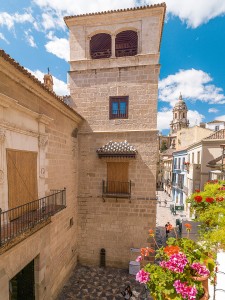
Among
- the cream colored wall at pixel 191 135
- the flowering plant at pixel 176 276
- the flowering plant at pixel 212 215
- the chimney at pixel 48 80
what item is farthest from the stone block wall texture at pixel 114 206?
the cream colored wall at pixel 191 135

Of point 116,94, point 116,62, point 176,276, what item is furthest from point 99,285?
point 116,62

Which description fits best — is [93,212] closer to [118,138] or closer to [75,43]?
[118,138]

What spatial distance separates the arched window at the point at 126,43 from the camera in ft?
35.0

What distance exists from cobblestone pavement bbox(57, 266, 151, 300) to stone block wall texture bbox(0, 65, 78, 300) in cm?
50

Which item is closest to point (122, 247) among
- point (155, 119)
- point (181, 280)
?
point (155, 119)

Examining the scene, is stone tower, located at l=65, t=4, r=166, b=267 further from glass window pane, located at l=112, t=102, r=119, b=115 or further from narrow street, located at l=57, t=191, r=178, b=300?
narrow street, located at l=57, t=191, r=178, b=300

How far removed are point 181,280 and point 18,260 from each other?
5.03 meters

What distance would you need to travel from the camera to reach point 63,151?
29.1 feet

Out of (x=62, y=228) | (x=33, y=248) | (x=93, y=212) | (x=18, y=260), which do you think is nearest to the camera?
(x=18, y=260)

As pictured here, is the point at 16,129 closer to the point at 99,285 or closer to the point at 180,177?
the point at 99,285

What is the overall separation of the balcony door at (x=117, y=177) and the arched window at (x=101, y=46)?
645 cm

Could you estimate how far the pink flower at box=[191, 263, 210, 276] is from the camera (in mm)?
2565

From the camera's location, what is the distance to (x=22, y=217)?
221 inches

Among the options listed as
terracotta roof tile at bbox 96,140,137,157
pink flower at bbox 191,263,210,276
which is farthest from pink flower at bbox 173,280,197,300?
terracotta roof tile at bbox 96,140,137,157
